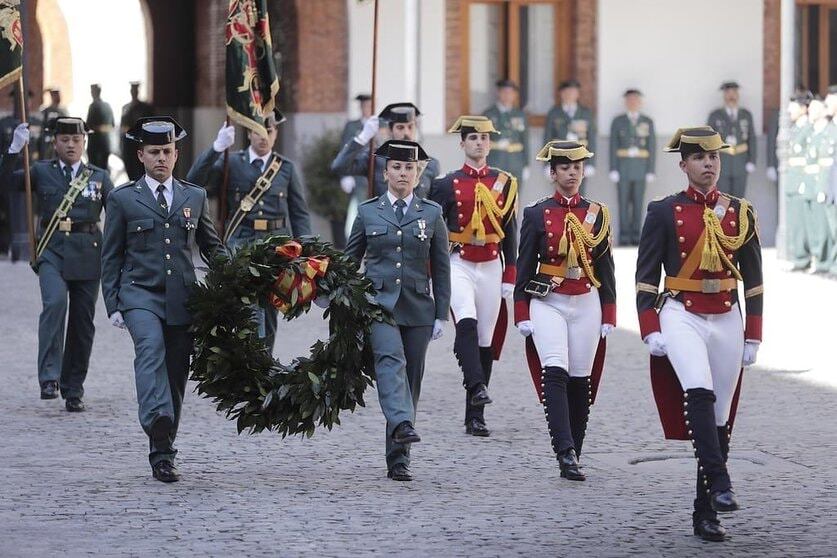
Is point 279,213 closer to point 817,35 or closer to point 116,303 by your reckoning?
point 116,303

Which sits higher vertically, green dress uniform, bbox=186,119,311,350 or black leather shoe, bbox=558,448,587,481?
green dress uniform, bbox=186,119,311,350

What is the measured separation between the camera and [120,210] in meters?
9.94

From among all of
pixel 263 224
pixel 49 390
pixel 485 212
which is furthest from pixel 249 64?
pixel 49 390

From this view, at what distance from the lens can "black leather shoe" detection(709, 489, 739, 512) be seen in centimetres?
807

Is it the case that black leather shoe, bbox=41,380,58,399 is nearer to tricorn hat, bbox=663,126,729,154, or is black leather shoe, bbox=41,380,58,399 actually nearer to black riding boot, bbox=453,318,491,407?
black riding boot, bbox=453,318,491,407

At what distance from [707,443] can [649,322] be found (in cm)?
65

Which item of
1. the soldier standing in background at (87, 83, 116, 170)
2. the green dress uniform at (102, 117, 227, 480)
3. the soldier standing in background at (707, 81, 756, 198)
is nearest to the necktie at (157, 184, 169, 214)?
the green dress uniform at (102, 117, 227, 480)

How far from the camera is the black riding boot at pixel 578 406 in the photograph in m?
10.1

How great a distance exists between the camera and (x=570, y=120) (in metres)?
26.9

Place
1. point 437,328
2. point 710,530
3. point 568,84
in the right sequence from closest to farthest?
point 710,530 → point 437,328 → point 568,84

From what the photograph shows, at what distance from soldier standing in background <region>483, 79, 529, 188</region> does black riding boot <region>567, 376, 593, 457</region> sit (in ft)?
53.8

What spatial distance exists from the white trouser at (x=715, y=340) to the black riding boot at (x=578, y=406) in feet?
5.03

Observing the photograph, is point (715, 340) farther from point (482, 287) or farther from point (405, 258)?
point (482, 287)

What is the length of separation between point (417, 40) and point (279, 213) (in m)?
12.5
